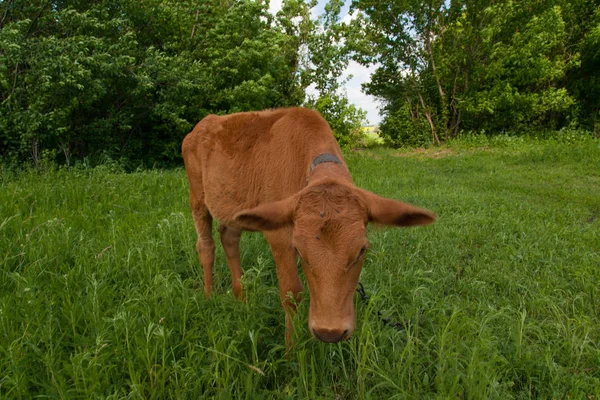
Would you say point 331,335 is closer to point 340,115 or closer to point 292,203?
point 292,203

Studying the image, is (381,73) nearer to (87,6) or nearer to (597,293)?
(87,6)

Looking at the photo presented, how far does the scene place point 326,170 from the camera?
95.9 inches

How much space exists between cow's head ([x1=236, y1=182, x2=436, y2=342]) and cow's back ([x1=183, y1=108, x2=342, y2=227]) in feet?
2.51

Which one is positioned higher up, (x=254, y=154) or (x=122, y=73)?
(x=122, y=73)

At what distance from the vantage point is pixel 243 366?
7.32 ft

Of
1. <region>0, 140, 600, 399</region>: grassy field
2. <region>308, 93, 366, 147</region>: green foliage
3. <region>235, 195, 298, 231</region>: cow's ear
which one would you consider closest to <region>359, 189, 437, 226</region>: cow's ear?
<region>235, 195, 298, 231</region>: cow's ear

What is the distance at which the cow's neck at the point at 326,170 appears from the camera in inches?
92.3

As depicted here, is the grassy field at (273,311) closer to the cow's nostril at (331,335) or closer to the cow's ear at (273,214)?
the cow's nostril at (331,335)

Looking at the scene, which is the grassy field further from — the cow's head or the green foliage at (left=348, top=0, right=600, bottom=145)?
the green foliage at (left=348, top=0, right=600, bottom=145)

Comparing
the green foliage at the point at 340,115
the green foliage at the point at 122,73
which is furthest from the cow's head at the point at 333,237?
the green foliage at the point at 340,115

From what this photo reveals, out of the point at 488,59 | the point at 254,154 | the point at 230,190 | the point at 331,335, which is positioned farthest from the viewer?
the point at 488,59

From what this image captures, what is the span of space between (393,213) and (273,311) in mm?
1450

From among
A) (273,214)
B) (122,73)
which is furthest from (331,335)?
(122,73)

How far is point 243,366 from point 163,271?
1.64 metres
